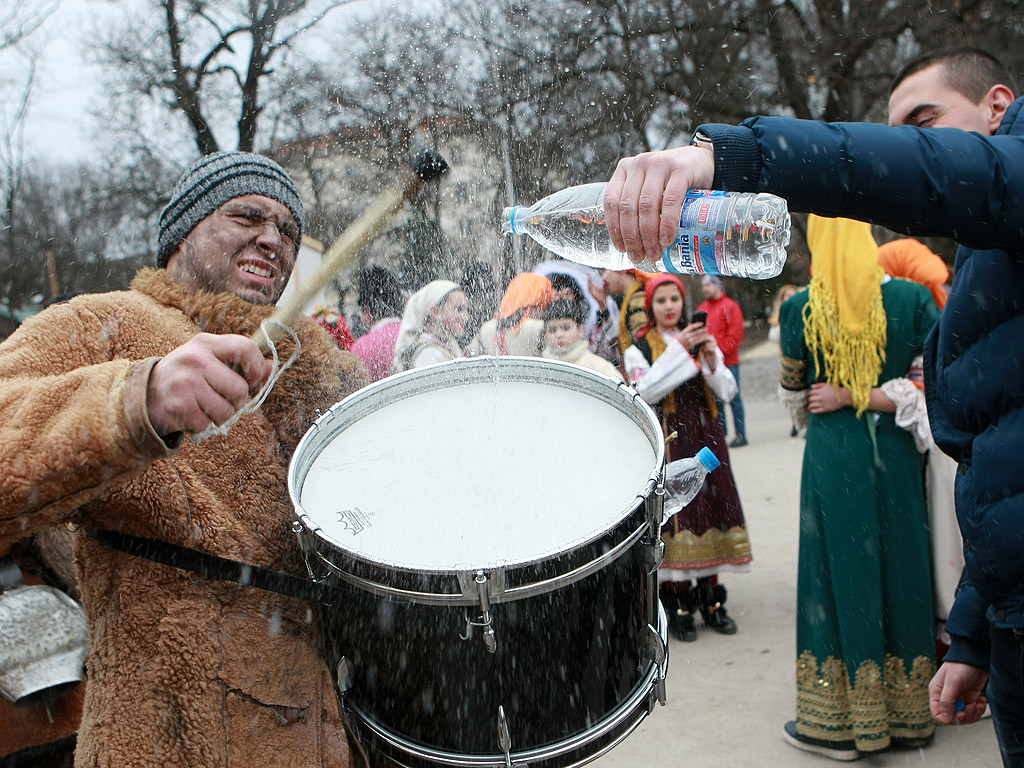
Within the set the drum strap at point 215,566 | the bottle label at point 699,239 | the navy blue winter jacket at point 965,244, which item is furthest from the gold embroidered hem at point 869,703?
the drum strap at point 215,566

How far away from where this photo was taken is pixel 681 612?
4.50 metres

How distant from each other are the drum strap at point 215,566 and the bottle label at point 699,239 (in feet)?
2.71

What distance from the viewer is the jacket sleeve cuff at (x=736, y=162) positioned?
3.95ft

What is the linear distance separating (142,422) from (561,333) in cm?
314

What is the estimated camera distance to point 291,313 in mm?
1427

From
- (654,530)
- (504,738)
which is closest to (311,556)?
(504,738)

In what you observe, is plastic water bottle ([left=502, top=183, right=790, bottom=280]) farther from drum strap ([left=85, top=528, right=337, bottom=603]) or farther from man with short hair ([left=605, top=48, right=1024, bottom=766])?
drum strap ([left=85, top=528, right=337, bottom=603])

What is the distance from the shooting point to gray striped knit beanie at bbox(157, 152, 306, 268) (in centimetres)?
186

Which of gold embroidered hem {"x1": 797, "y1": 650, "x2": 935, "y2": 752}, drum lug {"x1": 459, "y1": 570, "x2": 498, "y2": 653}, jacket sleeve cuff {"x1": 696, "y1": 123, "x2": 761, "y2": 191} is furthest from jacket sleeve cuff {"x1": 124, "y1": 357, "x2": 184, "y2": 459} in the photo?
gold embroidered hem {"x1": 797, "y1": 650, "x2": 935, "y2": 752}

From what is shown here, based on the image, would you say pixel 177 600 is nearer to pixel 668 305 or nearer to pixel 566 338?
pixel 566 338

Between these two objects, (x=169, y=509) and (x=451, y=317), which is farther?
(x=451, y=317)

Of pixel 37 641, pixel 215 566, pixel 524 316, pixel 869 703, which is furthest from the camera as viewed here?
pixel 524 316

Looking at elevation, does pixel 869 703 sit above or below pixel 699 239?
below

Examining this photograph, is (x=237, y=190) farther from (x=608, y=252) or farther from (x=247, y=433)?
(x=608, y=252)
